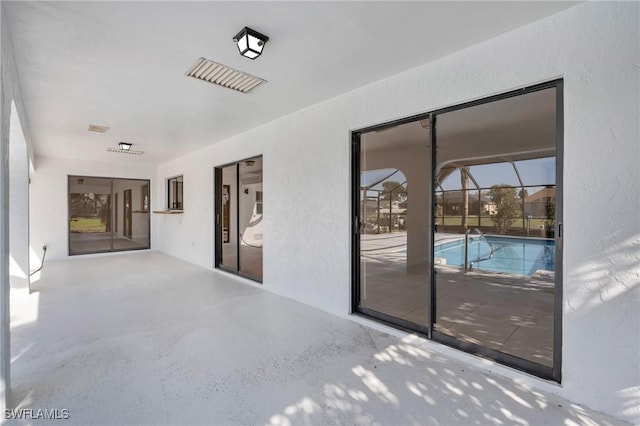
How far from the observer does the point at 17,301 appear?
13.5 ft

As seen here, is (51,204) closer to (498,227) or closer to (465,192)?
(465,192)

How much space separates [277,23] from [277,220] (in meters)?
2.77

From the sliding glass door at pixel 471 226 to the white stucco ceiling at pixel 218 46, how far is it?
607 mm

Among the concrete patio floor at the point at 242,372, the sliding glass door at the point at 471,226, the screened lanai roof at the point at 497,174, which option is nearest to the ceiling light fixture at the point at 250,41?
the sliding glass door at the point at 471,226

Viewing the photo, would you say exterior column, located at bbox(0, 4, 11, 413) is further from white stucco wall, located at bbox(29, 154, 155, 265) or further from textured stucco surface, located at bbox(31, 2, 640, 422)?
white stucco wall, located at bbox(29, 154, 155, 265)

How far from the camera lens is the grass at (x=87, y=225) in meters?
7.98

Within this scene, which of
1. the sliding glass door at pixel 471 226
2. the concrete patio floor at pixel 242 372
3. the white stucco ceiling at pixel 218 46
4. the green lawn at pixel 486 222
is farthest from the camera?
the green lawn at pixel 486 222

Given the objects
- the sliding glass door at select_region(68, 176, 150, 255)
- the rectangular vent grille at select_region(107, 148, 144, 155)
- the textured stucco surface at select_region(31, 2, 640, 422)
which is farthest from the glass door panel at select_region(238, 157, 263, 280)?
the sliding glass door at select_region(68, 176, 150, 255)

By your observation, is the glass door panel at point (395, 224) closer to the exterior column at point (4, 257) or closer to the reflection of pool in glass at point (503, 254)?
the reflection of pool in glass at point (503, 254)

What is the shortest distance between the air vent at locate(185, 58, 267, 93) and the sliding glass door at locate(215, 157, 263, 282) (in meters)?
1.76

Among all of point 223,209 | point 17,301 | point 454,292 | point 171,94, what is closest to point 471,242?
point 454,292

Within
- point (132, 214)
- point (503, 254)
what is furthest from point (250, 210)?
point (132, 214)

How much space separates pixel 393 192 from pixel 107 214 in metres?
8.05

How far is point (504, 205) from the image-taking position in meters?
5.36
